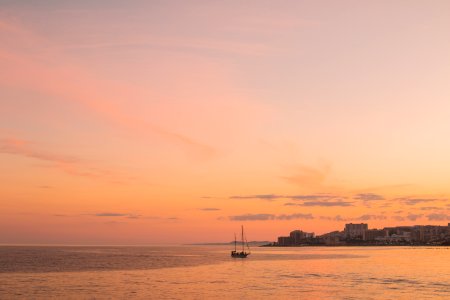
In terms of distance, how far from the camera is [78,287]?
6625 cm

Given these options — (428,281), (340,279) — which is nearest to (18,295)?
(340,279)

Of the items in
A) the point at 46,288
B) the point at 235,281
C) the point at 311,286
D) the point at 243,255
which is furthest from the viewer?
the point at 243,255

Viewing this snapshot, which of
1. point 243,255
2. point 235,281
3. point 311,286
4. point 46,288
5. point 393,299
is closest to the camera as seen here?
point 393,299

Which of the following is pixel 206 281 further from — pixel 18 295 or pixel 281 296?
pixel 18 295

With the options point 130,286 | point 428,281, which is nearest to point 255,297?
point 130,286

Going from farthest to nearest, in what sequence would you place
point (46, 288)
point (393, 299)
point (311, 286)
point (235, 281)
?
point (235, 281)
point (311, 286)
point (46, 288)
point (393, 299)

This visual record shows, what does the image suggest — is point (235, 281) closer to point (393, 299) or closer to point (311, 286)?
point (311, 286)

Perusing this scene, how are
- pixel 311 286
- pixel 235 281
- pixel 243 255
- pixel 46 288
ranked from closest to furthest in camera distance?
pixel 46 288 → pixel 311 286 → pixel 235 281 → pixel 243 255

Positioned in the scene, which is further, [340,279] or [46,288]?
[340,279]

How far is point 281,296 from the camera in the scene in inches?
2306

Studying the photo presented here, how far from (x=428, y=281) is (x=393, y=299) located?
25.5 m

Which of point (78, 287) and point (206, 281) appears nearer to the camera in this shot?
point (78, 287)

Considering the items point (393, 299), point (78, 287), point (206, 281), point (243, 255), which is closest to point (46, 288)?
point (78, 287)

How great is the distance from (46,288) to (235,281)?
28.2m
